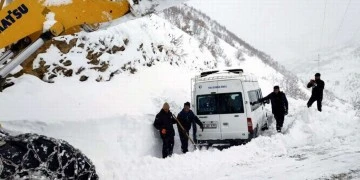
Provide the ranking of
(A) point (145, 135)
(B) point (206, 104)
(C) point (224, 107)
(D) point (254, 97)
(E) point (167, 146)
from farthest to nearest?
(D) point (254, 97) → (B) point (206, 104) → (C) point (224, 107) → (A) point (145, 135) → (E) point (167, 146)

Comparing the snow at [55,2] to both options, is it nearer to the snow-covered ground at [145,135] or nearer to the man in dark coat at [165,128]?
the snow-covered ground at [145,135]

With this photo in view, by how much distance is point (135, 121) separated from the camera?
1080cm

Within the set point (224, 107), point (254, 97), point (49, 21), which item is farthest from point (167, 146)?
point (49, 21)

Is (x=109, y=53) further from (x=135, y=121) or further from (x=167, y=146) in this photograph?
(x=167, y=146)

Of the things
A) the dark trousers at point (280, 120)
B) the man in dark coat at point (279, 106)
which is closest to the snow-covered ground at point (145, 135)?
the dark trousers at point (280, 120)

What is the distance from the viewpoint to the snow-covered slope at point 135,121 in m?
7.64

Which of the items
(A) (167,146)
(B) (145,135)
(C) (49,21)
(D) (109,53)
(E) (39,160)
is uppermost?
(C) (49,21)

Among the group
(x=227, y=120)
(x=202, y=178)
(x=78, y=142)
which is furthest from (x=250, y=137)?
(x=78, y=142)

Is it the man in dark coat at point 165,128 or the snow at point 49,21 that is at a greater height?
the snow at point 49,21

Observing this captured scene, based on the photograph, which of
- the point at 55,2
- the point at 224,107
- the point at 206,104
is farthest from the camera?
the point at 206,104

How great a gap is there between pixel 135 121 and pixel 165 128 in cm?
96

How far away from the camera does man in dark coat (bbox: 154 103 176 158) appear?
413 inches

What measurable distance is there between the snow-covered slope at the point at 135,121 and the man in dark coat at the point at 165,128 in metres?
0.43

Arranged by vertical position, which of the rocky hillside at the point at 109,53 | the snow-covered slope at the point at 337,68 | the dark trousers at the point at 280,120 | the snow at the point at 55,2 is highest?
the snow at the point at 55,2
